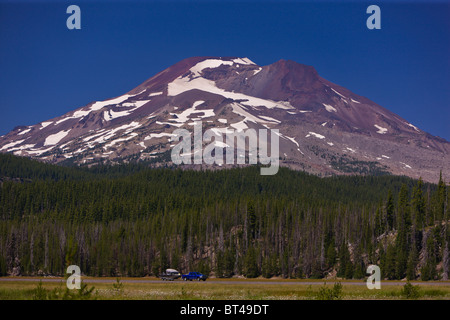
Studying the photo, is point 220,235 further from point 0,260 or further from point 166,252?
point 0,260

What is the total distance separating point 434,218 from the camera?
125 metres

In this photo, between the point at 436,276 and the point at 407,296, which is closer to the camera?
the point at 407,296

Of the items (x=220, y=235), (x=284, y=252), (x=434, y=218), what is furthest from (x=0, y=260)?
(x=434, y=218)

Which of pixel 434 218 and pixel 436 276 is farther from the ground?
pixel 434 218

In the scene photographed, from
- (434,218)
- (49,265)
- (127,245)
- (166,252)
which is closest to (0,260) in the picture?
(49,265)

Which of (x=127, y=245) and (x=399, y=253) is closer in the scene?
(x=399, y=253)

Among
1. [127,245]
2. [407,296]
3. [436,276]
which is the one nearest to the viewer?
[407,296]

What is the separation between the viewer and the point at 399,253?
355 feet

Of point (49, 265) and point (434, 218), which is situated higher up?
point (434, 218)

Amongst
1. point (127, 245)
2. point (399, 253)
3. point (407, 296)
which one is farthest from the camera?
point (127, 245)
